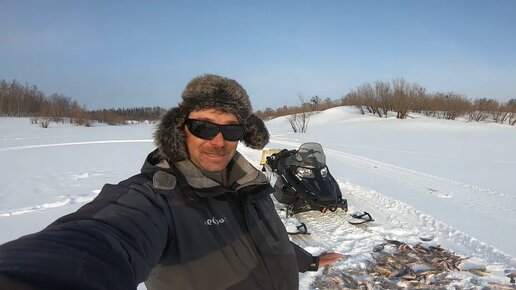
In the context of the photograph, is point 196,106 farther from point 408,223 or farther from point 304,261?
point 408,223

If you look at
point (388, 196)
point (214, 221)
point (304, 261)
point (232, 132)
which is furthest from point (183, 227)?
point (388, 196)

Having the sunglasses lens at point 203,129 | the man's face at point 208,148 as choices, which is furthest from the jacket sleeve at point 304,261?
the sunglasses lens at point 203,129

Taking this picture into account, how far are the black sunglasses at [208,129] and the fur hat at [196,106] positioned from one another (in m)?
0.06

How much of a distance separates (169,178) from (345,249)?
3525 millimetres

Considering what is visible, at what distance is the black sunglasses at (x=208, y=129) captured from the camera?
74.8 inches

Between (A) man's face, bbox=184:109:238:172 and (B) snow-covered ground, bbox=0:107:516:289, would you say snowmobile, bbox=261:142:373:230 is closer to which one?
(B) snow-covered ground, bbox=0:107:516:289

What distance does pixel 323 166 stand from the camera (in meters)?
6.25

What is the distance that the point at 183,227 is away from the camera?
1.48 metres

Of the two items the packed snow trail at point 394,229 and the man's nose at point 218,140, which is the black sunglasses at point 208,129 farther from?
the packed snow trail at point 394,229

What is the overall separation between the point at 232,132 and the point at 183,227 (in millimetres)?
694

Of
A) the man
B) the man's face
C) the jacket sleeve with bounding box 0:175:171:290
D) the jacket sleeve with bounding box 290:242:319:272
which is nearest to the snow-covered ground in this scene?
the man's face

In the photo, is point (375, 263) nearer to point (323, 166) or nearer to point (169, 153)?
point (323, 166)

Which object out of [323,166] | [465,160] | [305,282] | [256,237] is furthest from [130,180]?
[465,160]

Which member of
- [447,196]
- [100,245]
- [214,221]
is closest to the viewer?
[100,245]
